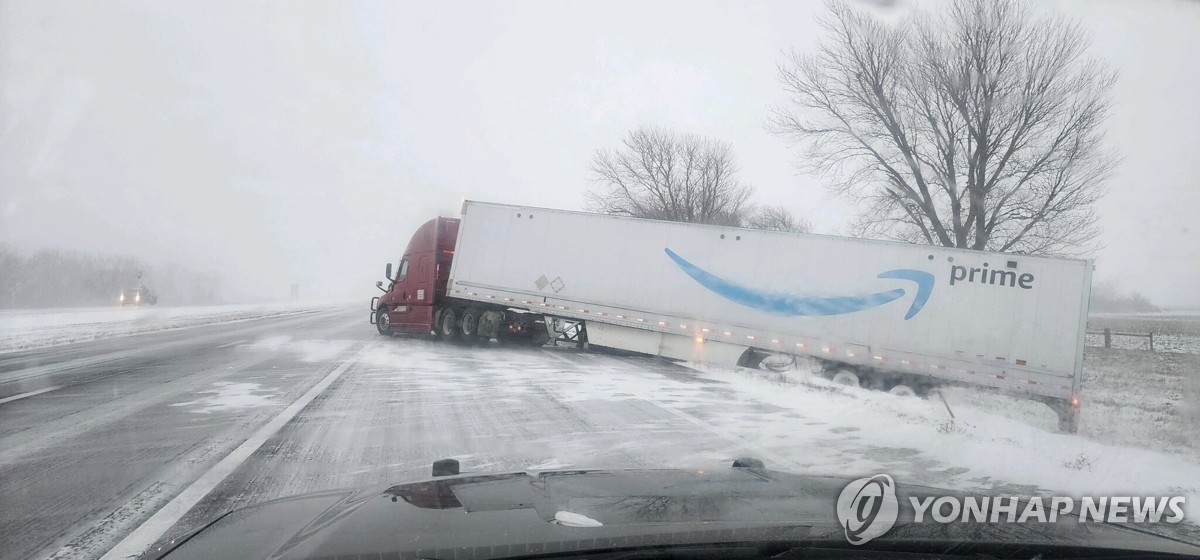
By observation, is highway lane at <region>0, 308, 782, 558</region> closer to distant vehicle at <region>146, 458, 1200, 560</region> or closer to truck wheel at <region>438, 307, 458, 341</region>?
distant vehicle at <region>146, 458, 1200, 560</region>

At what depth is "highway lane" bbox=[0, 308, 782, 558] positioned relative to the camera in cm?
502

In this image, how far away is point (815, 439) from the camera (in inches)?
314

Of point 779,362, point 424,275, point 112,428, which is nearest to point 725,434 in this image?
point 112,428

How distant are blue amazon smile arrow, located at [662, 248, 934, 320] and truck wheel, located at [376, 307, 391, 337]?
10999 mm

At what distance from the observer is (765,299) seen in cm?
1549

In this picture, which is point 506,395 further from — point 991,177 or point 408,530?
point 991,177

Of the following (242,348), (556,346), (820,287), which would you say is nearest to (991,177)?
(820,287)

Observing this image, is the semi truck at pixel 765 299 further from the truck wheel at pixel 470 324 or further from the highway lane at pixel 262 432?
the highway lane at pixel 262 432

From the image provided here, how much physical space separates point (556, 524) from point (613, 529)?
8.5 inches

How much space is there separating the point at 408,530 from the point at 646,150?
3844 cm

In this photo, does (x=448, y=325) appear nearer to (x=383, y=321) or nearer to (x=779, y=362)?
(x=383, y=321)

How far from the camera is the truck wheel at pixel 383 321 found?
23.8 meters

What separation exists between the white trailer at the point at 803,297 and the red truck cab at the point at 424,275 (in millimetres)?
2260

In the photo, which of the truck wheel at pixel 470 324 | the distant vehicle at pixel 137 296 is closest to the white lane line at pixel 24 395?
the truck wheel at pixel 470 324
